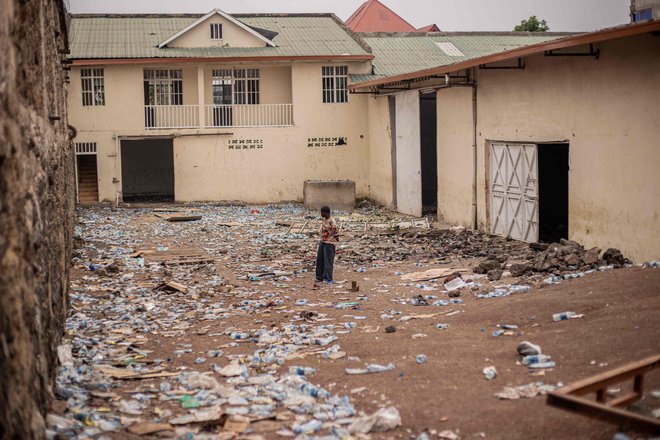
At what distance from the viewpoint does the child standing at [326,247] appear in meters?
13.8

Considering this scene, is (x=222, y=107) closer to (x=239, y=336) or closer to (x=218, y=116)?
(x=218, y=116)

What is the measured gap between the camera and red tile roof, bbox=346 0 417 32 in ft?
170

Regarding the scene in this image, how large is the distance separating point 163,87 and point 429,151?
10833 mm

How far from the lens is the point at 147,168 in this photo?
3512 centimetres

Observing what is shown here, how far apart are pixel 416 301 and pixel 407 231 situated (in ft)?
29.5

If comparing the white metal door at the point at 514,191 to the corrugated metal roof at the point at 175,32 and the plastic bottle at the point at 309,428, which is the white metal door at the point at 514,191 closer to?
the plastic bottle at the point at 309,428

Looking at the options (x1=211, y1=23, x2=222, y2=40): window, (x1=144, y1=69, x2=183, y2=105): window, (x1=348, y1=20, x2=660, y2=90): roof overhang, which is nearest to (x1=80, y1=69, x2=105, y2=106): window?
(x1=144, y1=69, x2=183, y2=105): window

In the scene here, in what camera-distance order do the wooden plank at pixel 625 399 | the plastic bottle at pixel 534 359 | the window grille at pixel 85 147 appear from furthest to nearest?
1. the window grille at pixel 85 147
2. the plastic bottle at pixel 534 359
3. the wooden plank at pixel 625 399

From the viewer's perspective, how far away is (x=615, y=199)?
14.5 metres

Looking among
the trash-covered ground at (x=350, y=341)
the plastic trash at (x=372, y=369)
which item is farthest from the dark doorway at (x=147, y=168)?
the plastic trash at (x=372, y=369)

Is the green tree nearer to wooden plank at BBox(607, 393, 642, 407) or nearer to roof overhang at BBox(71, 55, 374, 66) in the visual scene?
roof overhang at BBox(71, 55, 374, 66)

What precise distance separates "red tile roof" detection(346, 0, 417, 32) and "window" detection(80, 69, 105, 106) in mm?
24778

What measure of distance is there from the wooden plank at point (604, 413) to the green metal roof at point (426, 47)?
26.6m

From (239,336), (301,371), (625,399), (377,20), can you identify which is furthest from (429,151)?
Answer: (377,20)
